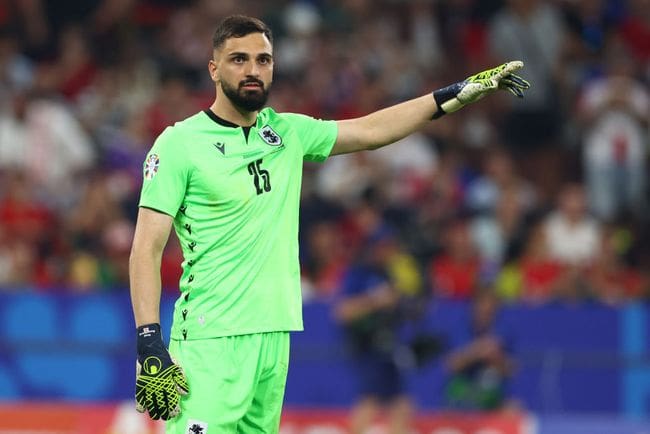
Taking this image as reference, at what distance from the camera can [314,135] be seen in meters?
6.32

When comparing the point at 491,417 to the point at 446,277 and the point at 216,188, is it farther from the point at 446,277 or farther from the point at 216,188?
the point at 216,188

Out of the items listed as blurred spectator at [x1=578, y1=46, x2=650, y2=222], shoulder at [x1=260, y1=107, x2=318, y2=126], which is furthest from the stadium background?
shoulder at [x1=260, y1=107, x2=318, y2=126]

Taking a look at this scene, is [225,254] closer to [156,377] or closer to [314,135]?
[156,377]

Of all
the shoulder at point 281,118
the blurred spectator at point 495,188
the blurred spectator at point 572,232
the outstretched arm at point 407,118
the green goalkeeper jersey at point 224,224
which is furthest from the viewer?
the blurred spectator at point 495,188

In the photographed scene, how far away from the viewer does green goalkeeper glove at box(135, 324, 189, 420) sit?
5.66 metres

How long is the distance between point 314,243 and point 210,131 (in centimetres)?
707

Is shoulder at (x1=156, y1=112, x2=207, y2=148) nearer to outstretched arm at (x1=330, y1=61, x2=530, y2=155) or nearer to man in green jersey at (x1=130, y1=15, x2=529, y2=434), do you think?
man in green jersey at (x1=130, y1=15, x2=529, y2=434)

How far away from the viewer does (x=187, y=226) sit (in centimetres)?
598

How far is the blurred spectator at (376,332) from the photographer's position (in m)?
11.4

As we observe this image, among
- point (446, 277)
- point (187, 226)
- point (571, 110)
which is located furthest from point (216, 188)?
point (571, 110)

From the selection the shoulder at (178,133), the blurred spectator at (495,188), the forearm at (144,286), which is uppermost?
the blurred spectator at (495,188)

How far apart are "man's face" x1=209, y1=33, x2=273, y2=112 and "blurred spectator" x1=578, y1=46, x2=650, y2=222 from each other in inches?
325

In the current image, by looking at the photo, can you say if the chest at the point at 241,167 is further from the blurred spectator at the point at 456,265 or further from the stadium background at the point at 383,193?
the blurred spectator at the point at 456,265

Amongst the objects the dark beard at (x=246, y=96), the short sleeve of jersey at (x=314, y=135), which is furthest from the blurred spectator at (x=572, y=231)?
the dark beard at (x=246, y=96)
